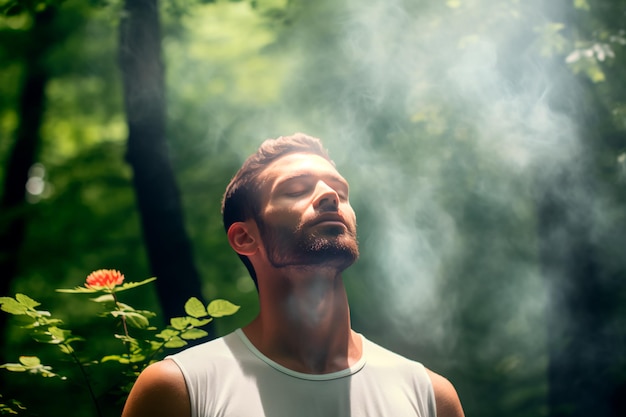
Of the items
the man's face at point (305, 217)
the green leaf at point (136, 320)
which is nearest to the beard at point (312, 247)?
the man's face at point (305, 217)

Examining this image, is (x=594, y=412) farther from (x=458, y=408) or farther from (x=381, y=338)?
(x=458, y=408)

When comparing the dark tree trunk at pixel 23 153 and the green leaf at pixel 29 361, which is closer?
the green leaf at pixel 29 361

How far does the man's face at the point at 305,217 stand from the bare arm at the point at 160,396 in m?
0.48

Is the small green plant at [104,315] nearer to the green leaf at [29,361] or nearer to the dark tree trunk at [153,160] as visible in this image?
the green leaf at [29,361]

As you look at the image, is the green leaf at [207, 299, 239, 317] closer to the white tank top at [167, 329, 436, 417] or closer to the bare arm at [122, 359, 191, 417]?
the white tank top at [167, 329, 436, 417]

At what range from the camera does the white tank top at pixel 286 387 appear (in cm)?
181

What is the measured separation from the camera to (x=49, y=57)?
18.8 feet

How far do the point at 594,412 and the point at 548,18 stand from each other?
3207 mm

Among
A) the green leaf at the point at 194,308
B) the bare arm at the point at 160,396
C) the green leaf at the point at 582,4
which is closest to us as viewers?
the bare arm at the point at 160,396

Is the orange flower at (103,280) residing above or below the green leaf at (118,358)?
above

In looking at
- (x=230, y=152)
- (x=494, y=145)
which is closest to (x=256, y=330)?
(x=230, y=152)

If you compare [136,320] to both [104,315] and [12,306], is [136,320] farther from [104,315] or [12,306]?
[12,306]

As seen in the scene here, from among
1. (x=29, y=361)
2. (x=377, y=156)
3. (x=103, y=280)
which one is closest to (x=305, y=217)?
(x=103, y=280)

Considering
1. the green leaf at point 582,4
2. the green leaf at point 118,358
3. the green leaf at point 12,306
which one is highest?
the green leaf at point 582,4
